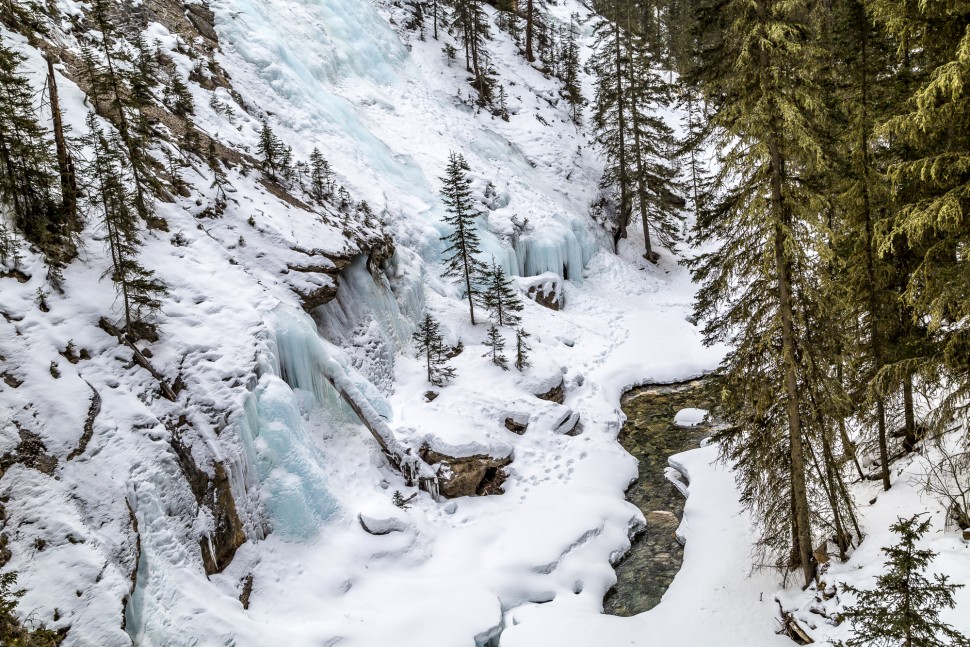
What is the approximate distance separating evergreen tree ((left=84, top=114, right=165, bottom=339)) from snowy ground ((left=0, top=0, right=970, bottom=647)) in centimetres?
36

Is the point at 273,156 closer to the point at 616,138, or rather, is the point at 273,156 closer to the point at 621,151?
the point at 621,151

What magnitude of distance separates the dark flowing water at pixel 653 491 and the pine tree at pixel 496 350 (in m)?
4.33

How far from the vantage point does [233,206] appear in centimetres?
1402

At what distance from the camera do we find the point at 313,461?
11.1 metres

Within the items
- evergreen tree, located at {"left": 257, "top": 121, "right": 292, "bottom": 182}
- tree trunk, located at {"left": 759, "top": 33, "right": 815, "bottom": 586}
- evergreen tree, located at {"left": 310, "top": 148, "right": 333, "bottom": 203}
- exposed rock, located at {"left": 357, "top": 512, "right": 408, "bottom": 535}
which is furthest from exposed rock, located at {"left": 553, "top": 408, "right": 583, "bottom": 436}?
evergreen tree, located at {"left": 257, "top": 121, "right": 292, "bottom": 182}

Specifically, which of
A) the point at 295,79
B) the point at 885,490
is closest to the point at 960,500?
the point at 885,490

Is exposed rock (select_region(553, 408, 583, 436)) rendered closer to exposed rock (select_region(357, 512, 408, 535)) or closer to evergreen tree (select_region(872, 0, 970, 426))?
exposed rock (select_region(357, 512, 408, 535))

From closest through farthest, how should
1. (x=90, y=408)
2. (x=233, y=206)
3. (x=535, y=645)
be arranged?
(x=90, y=408) → (x=535, y=645) → (x=233, y=206)

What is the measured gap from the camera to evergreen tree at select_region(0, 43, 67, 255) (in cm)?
937

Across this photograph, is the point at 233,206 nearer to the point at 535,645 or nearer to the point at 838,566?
the point at 535,645

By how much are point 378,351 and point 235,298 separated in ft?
14.9

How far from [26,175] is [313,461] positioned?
292 inches

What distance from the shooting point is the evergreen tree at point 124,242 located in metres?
9.60

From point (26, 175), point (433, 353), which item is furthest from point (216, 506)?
point (433, 353)
